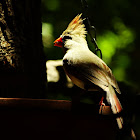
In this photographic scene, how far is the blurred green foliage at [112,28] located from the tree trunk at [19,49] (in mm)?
721

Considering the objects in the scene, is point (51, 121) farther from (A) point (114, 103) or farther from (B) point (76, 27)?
(B) point (76, 27)

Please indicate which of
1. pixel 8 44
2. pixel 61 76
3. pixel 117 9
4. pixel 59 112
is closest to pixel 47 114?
pixel 59 112

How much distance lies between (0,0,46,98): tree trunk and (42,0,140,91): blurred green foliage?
721 mm

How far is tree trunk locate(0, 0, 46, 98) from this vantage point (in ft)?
5.91

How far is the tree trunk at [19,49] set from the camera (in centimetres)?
180

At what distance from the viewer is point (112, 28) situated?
2809mm

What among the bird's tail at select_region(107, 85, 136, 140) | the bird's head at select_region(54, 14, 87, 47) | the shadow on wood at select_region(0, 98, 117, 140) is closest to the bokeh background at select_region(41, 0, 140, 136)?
the bird's head at select_region(54, 14, 87, 47)

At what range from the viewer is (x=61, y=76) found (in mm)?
2738

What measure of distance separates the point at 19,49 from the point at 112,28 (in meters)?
1.41

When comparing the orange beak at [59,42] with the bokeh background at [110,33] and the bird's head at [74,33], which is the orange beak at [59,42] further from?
the bokeh background at [110,33]

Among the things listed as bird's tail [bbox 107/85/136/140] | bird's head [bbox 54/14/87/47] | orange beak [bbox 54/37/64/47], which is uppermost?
bird's head [bbox 54/14/87/47]

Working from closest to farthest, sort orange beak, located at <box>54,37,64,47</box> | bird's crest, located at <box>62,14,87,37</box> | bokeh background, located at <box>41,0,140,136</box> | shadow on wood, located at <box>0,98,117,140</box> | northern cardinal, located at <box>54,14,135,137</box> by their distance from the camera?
shadow on wood, located at <box>0,98,117,140</box>, northern cardinal, located at <box>54,14,135,137</box>, bird's crest, located at <box>62,14,87,37</box>, orange beak, located at <box>54,37,64,47</box>, bokeh background, located at <box>41,0,140,136</box>

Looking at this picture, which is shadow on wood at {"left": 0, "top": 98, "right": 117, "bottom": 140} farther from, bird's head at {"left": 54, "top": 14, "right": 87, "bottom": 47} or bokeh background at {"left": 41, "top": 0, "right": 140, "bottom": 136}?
bokeh background at {"left": 41, "top": 0, "right": 140, "bottom": 136}

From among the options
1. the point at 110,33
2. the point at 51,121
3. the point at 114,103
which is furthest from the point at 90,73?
the point at 110,33
